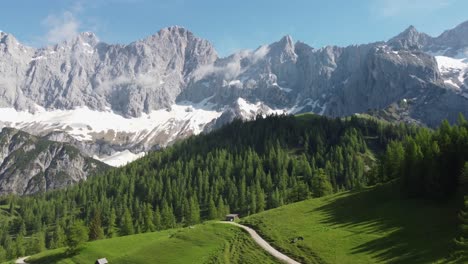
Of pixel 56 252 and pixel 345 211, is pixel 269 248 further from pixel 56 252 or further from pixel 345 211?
pixel 56 252

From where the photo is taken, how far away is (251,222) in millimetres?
92812

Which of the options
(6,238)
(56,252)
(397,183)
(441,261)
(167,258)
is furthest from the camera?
(6,238)

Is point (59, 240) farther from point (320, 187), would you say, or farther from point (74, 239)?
point (320, 187)

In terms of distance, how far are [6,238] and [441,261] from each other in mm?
194365

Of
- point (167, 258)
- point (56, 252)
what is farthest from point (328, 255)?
point (56, 252)

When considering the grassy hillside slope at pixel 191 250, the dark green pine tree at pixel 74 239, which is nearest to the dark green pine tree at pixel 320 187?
the grassy hillside slope at pixel 191 250

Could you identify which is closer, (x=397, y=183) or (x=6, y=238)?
(x=397, y=183)

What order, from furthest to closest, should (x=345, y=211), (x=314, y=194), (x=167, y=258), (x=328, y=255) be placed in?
(x=314, y=194)
(x=345, y=211)
(x=167, y=258)
(x=328, y=255)

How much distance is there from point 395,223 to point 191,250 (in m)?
37.6

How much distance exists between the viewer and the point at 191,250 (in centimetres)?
8181

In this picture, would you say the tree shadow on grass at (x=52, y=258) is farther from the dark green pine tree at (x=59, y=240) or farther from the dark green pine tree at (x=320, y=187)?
the dark green pine tree at (x=320, y=187)

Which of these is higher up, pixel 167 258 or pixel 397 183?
pixel 397 183

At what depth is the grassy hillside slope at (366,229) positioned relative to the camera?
205 feet

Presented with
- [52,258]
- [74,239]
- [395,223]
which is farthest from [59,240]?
[395,223]
